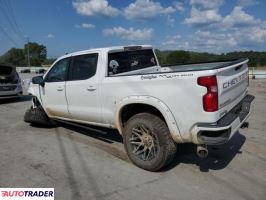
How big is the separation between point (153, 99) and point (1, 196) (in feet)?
8.18

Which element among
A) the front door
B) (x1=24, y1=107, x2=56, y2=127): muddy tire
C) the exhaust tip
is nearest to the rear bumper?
the exhaust tip

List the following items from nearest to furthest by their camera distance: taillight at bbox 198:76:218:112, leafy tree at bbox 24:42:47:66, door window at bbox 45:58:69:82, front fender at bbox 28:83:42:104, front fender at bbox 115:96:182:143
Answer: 1. taillight at bbox 198:76:218:112
2. front fender at bbox 115:96:182:143
3. door window at bbox 45:58:69:82
4. front fender at bbox 28:83:42:104
5. leafy tree at bbox 24:42:47:66

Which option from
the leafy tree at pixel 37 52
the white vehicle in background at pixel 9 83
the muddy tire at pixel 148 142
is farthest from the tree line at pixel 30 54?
the muddy tire at pixel 148 142

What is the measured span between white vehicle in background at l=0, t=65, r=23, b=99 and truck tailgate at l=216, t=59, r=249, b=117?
10.3 metres

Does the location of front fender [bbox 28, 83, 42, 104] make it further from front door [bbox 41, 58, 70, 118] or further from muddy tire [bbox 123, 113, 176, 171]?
muddy tire [bbox 123, 113, 176, 171]

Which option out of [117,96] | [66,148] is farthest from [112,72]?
[66,148]

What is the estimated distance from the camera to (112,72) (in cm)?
581

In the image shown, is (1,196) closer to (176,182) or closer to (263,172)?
(176,182)

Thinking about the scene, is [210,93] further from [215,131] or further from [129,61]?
[129,61]

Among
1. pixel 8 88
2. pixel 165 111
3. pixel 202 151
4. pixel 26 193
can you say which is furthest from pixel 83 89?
pixel 8 88

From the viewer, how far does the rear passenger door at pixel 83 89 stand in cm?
588

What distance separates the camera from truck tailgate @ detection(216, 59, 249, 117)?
433cm

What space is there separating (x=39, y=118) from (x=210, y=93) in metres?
5.02

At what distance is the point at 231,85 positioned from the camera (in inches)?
185
